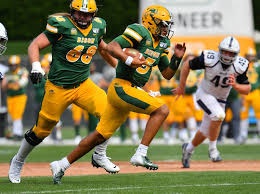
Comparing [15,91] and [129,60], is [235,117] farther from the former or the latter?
[129,60]

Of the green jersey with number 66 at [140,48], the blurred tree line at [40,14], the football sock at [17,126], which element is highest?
the green jersey with number 66 at [140,48]

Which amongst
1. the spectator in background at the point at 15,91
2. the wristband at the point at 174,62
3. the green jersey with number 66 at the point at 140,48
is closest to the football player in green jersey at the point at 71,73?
the green jersey with number 66 at the point at 140,48

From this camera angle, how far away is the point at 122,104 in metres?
9.17

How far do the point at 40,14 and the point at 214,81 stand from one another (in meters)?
25.1

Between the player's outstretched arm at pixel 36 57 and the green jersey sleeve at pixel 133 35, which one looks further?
the green jersey sleeve at pixel 133 35

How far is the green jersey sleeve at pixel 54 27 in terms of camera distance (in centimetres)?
916

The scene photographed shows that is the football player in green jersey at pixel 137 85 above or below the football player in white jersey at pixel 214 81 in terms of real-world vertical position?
above

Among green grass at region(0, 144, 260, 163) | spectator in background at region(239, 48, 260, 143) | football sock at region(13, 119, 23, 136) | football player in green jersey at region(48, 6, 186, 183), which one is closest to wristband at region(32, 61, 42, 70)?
football player in green jersey at region(48, 6, 186, 183)

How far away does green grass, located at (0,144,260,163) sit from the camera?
14284mm

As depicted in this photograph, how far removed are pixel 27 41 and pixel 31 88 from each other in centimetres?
996

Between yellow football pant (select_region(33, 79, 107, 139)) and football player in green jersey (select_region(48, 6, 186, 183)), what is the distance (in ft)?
0.64

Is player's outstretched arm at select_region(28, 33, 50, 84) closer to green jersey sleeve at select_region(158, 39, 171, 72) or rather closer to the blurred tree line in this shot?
green jersey sleeve at select_region(158, 39, 171, 72)

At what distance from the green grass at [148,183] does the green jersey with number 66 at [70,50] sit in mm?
1315

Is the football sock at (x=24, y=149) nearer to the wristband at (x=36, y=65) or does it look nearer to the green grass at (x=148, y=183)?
the green grass at (x=148, y=183)
